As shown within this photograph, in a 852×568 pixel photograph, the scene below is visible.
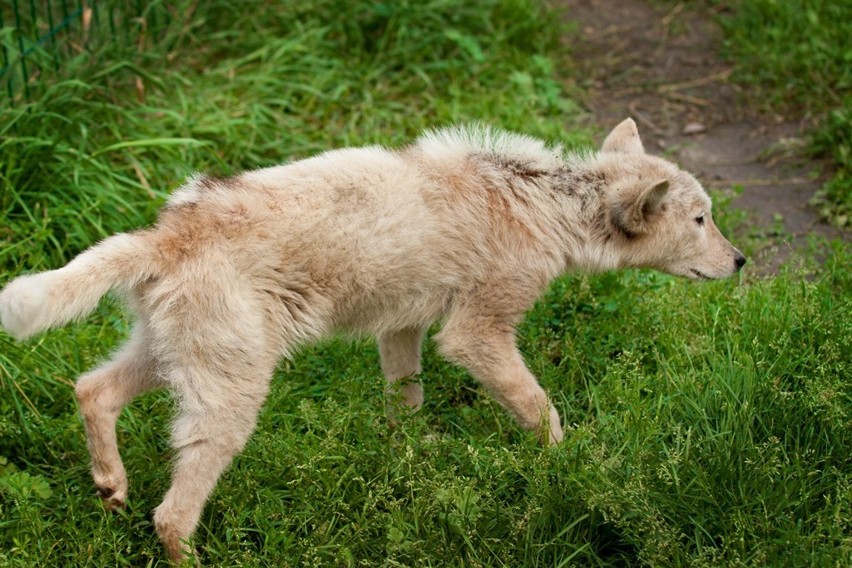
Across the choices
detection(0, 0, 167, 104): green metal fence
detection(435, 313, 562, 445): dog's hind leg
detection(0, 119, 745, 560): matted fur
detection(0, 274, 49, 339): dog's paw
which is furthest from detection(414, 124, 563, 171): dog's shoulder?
detection(0, 0, 167, 104): green metal fence

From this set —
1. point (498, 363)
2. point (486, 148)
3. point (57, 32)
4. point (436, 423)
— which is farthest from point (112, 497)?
point (57, 32)

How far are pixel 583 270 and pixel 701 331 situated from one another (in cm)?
75

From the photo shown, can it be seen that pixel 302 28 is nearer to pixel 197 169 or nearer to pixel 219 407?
pixel 197 169

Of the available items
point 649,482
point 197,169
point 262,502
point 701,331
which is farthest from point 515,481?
point 197,169

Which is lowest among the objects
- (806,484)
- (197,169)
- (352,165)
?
(197,169)

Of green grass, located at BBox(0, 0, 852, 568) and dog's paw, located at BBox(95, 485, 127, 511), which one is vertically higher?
green grass, located at BBox(0, 0, 852, 568)

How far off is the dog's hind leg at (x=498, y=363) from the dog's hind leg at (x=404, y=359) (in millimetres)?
347

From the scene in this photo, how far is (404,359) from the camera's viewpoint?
5199mm

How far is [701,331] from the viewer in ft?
17.8

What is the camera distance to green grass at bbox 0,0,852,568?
160 inches

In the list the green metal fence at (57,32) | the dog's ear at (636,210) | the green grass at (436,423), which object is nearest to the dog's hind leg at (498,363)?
the green grass at (436,423)

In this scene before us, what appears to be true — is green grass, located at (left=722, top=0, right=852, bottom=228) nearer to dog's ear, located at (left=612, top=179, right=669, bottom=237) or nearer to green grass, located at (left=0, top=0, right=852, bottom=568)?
green grass, located at (left=0, top=0, right=852, bottom=568)

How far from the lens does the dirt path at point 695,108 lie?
23.3 feet

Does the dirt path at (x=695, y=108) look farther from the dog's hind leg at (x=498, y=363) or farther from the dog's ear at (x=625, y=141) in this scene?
the dog's hind leg at (x=498, y=363)
